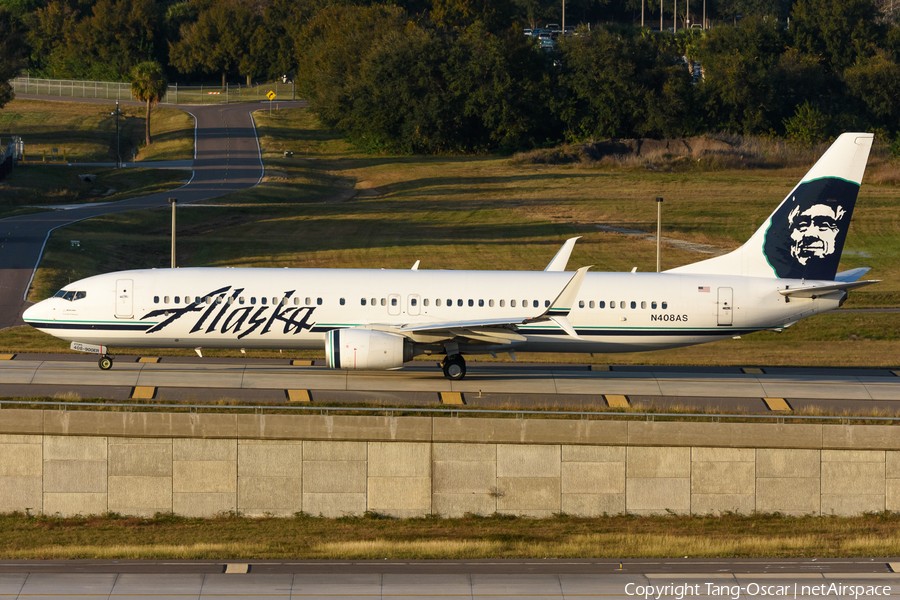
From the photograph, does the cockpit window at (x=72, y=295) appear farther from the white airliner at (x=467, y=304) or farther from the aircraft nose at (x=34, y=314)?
the aircraft nose at (x=34, y=314)

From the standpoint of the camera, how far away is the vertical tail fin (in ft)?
131

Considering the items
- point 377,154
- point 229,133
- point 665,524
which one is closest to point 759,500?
point 665,524

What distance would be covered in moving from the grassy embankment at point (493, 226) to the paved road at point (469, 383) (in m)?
3.74

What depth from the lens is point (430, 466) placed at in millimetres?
31469

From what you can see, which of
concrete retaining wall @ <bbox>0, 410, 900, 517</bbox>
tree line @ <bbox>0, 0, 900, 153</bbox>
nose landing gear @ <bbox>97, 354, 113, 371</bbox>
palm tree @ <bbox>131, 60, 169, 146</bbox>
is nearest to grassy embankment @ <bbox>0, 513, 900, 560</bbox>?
concrete retaining wall @ <bbox>0, 410, 900, 517</bbox>

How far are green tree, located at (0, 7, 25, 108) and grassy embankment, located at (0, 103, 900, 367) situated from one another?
28.5m

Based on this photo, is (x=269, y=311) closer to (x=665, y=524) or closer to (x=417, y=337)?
(x=417, y=337)

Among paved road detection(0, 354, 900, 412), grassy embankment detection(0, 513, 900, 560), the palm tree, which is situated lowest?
grassy embankment detection(0, 513, 900, 560)

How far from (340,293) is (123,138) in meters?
105

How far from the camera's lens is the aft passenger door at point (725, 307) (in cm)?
3900

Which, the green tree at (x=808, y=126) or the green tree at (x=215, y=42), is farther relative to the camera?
the green tree at (x=215, y=42)

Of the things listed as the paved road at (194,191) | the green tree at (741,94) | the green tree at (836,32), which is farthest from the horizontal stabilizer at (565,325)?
the green tree at (836,32)

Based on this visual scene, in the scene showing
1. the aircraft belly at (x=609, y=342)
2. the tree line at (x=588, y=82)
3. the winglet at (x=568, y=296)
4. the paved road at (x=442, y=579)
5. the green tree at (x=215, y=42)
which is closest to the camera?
the paved road at (x=442, y=579)

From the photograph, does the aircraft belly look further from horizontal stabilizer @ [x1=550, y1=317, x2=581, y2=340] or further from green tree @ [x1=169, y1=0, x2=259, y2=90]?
green tree @ [x1=169, y1=0, x2=259, y2=90]
